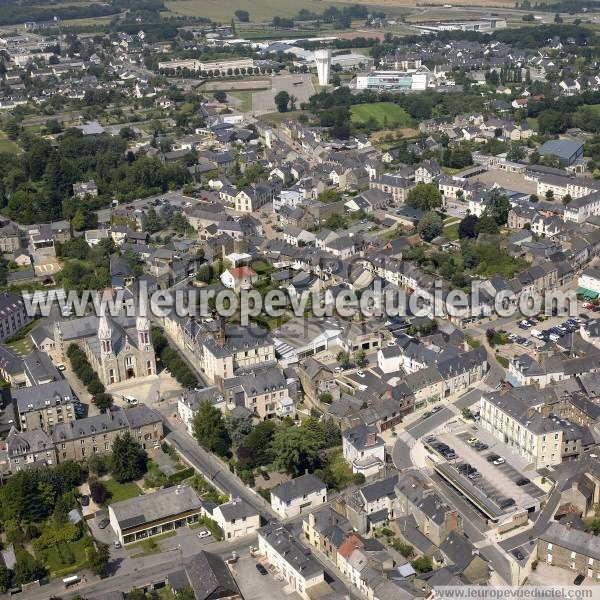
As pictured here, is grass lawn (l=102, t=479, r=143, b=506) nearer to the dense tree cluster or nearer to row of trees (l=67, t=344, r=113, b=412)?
row of trees (l=67, t=344, r=113, b=412)

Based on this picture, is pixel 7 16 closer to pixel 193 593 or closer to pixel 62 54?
pixel 62 54

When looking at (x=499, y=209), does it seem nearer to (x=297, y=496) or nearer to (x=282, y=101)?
(x=297, y=496)

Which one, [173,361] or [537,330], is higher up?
[173,361]

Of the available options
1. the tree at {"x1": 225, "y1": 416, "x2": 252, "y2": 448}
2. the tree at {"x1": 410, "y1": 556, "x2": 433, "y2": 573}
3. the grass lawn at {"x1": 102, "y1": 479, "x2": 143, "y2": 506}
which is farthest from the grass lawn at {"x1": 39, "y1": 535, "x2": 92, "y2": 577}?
the tree at {"x1": 410, "y1": 556, "x2": 433, "y2": 573}

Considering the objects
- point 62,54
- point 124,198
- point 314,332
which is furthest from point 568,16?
point 314,332

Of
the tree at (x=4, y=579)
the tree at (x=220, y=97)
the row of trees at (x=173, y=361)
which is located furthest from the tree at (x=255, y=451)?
the tree at (x=220, y=97)

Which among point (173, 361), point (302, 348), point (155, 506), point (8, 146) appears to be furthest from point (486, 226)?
point (8, 146)
